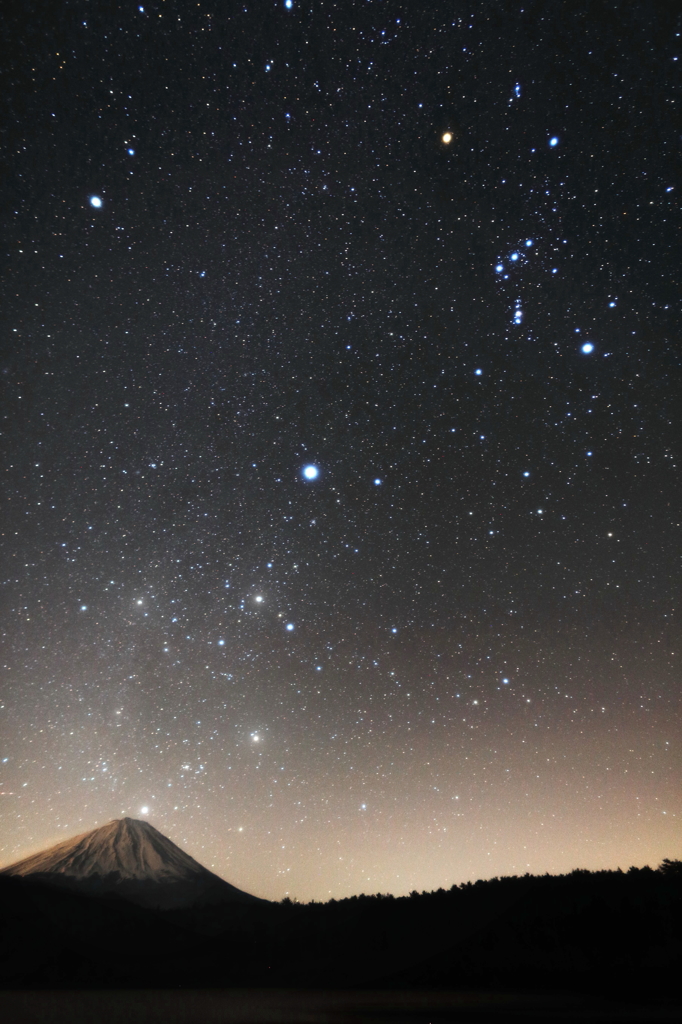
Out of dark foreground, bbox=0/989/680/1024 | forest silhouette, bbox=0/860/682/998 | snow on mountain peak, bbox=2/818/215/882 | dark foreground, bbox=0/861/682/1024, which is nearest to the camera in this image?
dark foreground, bbox=0/989/680/1024

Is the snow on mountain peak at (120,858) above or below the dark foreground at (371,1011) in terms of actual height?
above

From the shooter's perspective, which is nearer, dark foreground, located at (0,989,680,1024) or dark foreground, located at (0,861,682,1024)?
dark foreground, located at (0,989,680,1024)

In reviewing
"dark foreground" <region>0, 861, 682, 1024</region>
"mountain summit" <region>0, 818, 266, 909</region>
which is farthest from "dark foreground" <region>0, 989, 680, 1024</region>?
"mountain summit" <region>0, 818, 266, 909</region>

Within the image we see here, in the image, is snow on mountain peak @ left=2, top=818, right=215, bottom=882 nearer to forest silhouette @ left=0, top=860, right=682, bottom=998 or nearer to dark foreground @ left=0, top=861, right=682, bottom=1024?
forest silhouette @ left=0, top=860, right=682, bottom=998

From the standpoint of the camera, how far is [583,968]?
74.3ft

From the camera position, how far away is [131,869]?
86.8m

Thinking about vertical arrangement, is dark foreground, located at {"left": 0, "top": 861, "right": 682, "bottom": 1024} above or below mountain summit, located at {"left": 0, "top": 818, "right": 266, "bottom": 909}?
below

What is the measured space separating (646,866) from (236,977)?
22191mm

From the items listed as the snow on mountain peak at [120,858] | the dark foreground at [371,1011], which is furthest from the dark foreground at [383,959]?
the snow on mountain peak at [120,858]

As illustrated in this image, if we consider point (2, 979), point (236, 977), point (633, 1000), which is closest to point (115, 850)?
point (2, 979)

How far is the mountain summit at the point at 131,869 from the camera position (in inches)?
3100

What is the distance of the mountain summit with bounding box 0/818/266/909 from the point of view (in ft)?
258

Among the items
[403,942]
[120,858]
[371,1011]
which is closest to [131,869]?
[120,858]

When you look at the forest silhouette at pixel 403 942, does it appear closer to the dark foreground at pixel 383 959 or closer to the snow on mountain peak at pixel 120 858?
the dark foreground at pixel 383 959
